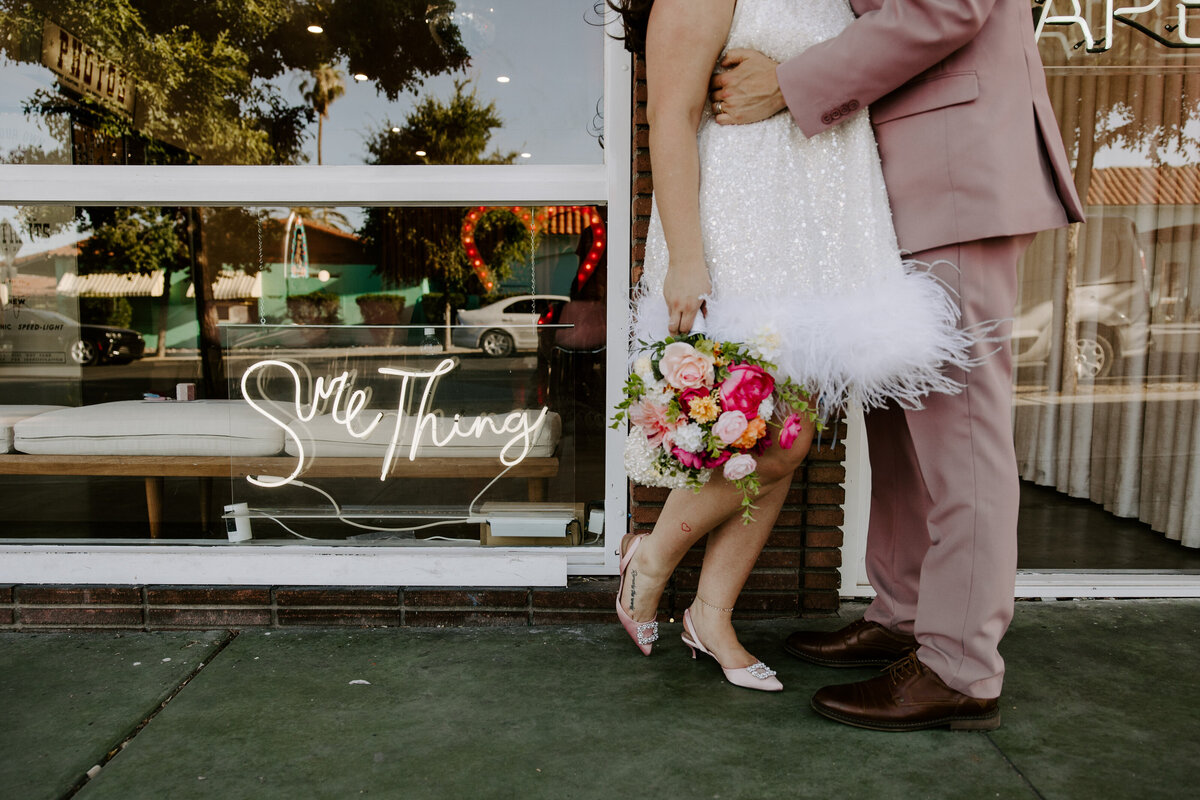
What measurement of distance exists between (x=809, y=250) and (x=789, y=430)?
15.9 inches

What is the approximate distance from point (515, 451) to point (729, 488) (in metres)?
1.04

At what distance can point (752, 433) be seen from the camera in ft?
5.34

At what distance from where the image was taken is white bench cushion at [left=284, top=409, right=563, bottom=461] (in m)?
2.62

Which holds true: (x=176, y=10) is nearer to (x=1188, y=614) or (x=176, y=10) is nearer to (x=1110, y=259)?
(x=1110, y=259)

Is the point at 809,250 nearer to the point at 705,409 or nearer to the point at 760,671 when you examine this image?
the point at 705,409

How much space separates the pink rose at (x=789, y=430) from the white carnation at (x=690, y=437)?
0.19m

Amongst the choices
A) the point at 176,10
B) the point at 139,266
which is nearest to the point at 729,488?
the point at 176,10

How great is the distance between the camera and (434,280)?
356 centimetres

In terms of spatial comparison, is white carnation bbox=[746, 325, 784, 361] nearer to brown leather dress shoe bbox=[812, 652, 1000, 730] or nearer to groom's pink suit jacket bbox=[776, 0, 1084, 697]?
groom's pink suit jacket bbox=[776, 0, 1084, 697]

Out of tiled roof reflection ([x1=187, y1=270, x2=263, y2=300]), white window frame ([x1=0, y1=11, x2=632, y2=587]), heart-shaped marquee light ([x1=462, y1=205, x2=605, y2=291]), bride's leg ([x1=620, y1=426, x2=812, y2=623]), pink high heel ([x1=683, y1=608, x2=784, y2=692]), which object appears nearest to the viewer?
bride's leg ([x1=620, y1=426, x2=812, y2=623])

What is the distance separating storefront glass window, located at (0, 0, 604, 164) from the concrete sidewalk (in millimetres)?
1576

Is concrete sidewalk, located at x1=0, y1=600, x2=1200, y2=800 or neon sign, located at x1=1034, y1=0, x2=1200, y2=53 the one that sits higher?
neon sign, located at x1=1034, y1=0, x2=1200, y2=53

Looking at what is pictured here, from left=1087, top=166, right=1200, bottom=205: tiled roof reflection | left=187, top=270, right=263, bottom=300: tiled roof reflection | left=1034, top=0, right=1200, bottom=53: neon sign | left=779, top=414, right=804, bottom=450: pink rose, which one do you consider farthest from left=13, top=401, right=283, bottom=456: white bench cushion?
left=1087, top=166, right=1200, bottom=205: tiled roof reflection

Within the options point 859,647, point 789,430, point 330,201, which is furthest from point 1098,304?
point 330,201
